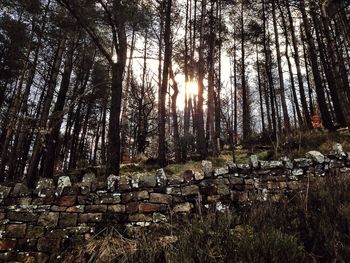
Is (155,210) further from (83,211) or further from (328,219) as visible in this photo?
(328,219)

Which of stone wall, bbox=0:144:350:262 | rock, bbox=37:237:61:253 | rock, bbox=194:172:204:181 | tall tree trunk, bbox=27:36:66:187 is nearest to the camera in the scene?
rock, bbox=37:237:61:253

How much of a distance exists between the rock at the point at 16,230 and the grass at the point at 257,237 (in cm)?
83

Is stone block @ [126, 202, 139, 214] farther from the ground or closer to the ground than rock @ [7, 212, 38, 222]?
farther from the ground

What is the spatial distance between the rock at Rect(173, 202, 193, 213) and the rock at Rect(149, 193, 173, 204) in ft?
0.46

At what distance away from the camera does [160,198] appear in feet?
14.7

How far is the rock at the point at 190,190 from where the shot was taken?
4.57 meters

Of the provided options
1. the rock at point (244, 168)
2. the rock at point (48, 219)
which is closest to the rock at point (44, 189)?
the rock at point (48, 219)

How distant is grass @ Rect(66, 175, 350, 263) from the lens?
2.84 m

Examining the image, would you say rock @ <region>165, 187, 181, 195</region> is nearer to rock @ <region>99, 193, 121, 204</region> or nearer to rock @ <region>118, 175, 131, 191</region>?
rock @ <region>118, 175, 131, 191</region>

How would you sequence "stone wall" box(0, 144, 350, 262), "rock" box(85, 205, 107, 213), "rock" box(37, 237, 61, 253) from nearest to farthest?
"rock" box(37, 237, 61, 253) → "stone wall" box(0, 144, 350, 262) → "rock" box(85, 205, 107, 213)

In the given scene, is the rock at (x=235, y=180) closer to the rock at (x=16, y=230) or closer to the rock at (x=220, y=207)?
the rock at (x=220, y=207)

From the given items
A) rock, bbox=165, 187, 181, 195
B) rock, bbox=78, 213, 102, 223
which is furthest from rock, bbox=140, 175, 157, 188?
rock, bbox=78, 213, 102, 223

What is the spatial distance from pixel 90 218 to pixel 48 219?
624mm

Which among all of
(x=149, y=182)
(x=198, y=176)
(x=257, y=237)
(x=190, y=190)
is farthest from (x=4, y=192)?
(x=257, y=237)
